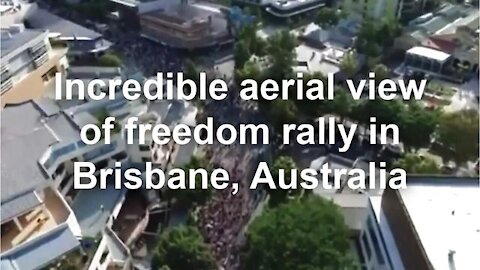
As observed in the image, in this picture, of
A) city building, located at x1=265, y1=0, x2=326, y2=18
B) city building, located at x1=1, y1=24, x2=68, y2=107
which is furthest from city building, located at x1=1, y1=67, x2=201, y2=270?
city building, located at x1=265, y1=0, x2=326, y2=18

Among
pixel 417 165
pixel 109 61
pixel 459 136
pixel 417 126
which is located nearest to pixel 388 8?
pixel 417 126

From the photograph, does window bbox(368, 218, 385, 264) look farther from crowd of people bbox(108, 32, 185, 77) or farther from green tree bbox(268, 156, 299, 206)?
crowd of people bbox(108, 32, 185, 77)

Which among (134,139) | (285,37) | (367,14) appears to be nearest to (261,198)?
(134,139)

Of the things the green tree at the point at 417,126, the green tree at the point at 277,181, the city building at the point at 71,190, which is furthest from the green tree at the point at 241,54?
the green tree at the point at 277,181

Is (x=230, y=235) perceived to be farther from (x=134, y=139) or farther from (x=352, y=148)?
(x=352, y=148)

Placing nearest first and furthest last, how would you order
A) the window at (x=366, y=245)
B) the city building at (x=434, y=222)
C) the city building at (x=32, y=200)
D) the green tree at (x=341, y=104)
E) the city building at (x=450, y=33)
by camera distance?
the city building at (x=434, y=222) < the city building at (x=32, y=200) < the window at (x=366, y=245) < the green tree at (x=341, y=104) < the city building at (x=450, y=33)

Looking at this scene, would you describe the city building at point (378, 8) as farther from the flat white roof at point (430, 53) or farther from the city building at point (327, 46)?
the flat white roof at point (430, 53)

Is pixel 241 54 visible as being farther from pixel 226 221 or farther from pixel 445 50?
pixel 226 221
